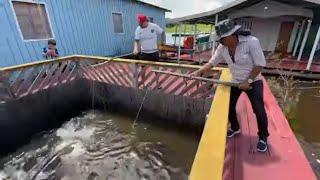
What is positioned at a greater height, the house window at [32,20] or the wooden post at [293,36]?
the house window at [32,20]

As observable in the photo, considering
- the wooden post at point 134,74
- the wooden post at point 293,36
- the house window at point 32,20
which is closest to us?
the wooden post at point 134,74

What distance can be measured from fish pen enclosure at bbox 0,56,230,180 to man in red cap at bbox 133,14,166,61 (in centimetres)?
50

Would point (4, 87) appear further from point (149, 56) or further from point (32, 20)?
point (149, 56)

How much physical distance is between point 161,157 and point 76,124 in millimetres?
2461

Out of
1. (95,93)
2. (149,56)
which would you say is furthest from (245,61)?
(95,93)

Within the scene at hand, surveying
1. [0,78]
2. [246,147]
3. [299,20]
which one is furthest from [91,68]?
[299,20]

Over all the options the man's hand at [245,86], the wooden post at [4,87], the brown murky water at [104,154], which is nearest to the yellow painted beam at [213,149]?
the man's hand at [245,86]

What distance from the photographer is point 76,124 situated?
5.52 meters

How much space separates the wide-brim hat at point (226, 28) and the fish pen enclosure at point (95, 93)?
1.88 m

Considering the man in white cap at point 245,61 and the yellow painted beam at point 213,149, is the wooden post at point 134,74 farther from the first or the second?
the yellow painted beam at point 213,149

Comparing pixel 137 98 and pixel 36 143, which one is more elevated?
pixel 137 98

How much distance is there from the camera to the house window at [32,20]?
20.6ft

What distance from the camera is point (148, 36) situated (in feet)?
17.6

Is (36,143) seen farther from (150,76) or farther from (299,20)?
(299,20)
